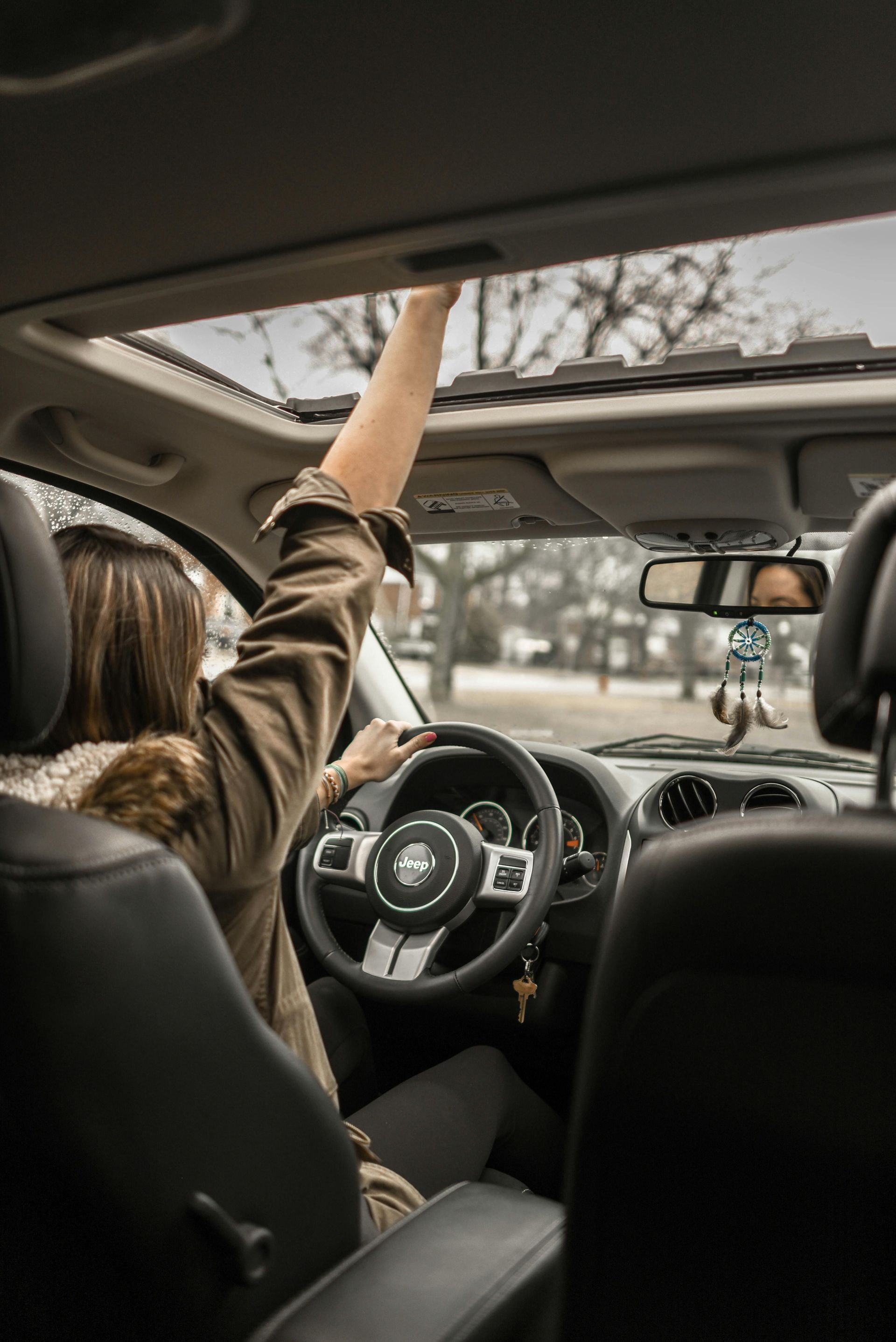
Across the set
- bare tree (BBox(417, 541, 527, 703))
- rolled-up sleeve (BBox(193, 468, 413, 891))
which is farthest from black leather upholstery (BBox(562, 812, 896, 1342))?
bare tree (BBox(417, 541, 527, 703))

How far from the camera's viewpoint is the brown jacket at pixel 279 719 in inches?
46.3

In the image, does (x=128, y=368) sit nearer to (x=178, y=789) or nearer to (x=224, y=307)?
(x=224, y=307)

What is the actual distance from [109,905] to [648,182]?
1397 millimetres

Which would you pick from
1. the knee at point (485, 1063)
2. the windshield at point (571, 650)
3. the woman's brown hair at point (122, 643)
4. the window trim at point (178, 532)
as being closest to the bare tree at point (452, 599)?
the windshield at point (571, 650)

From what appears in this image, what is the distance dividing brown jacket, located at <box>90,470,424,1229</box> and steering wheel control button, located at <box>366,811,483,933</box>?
1.15m

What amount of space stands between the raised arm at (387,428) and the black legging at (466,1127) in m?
1.23

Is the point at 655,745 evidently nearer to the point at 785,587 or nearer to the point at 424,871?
the point at 785,587

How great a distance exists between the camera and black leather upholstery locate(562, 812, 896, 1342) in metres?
0.84

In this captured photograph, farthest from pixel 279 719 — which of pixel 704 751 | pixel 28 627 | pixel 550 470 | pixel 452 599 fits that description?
pixel 452 599

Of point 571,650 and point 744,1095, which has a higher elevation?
point 571,650

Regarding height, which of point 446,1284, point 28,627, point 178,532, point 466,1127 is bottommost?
point 466,1127

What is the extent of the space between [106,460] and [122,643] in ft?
5.17

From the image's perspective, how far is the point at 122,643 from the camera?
1302 millimetres

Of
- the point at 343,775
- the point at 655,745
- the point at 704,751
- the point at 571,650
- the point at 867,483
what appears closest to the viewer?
the point at 867,483
